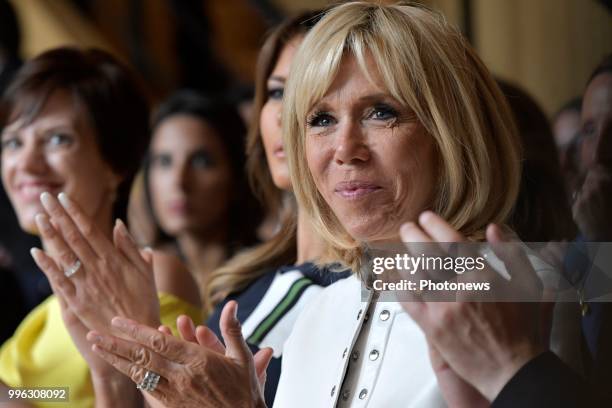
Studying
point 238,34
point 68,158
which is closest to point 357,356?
point 68,158

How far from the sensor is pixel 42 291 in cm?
160

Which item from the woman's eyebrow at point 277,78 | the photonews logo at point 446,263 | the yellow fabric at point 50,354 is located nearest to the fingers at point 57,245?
the yellow fabric at point 50,354

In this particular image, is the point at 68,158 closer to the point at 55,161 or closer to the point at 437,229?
the point at 55,161

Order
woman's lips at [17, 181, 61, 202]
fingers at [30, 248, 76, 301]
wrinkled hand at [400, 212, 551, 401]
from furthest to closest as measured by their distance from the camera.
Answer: woman's lips at [17, 181, 61, 202] → fingers at [30, 248, 76, 301] → wrinkled hand at [400, 212, 551, 401]

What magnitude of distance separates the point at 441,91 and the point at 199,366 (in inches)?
12.5

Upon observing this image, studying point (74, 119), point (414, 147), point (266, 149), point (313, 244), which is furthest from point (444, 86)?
point (74, 119)

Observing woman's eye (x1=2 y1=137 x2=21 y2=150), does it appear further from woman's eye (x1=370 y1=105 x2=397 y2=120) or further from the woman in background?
woman's eye (x1=370 y1=105 x2=397 y2=120)

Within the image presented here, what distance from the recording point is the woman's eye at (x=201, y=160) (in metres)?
2.09

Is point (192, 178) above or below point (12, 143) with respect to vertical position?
below

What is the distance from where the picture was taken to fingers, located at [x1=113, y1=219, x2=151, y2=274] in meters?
1.18

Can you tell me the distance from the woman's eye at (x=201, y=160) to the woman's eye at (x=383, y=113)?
3.99 feet

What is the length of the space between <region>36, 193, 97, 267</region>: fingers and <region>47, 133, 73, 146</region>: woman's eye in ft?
0.97

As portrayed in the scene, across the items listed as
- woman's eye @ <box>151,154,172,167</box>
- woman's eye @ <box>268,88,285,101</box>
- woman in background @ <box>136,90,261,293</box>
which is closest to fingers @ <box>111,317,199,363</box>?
woman's eye @ <box>268,88,285,101</box>

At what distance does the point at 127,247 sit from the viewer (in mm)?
1188
